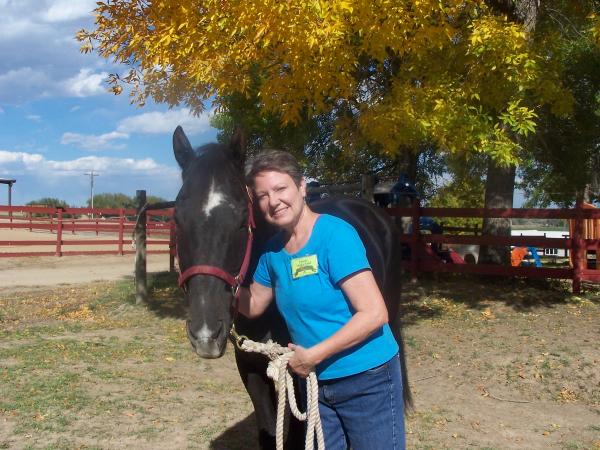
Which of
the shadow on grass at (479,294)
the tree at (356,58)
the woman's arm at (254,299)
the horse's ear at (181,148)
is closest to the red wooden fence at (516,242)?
the shadow on grass at (479,294)

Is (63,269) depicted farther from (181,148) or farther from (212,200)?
(212,200)

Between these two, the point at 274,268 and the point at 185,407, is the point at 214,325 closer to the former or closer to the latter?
the point at 274,268

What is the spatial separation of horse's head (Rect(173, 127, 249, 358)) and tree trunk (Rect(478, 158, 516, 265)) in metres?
8.59

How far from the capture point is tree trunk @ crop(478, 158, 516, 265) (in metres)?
10.2

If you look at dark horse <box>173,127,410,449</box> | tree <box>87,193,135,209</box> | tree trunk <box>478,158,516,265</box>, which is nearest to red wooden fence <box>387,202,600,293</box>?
tree trunk <box>478,158,516,265</box>

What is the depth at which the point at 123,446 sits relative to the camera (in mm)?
4039

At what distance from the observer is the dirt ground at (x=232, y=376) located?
169 inches

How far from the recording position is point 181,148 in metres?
2.59

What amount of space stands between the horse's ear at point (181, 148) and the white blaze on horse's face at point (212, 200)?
329 millimetres

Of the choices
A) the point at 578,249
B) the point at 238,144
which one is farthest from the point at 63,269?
the point at 238,144

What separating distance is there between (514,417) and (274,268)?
3.34 meters

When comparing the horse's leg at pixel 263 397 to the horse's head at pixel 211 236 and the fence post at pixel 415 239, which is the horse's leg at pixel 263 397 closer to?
the horse's head at pixel 211 236

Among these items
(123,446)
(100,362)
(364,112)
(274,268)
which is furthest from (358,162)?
(274,268)

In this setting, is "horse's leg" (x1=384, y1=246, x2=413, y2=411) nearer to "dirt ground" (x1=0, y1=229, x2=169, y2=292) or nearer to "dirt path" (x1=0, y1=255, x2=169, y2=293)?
"dirt path" (x1=0, y1=255, x2=169, y2=293)
